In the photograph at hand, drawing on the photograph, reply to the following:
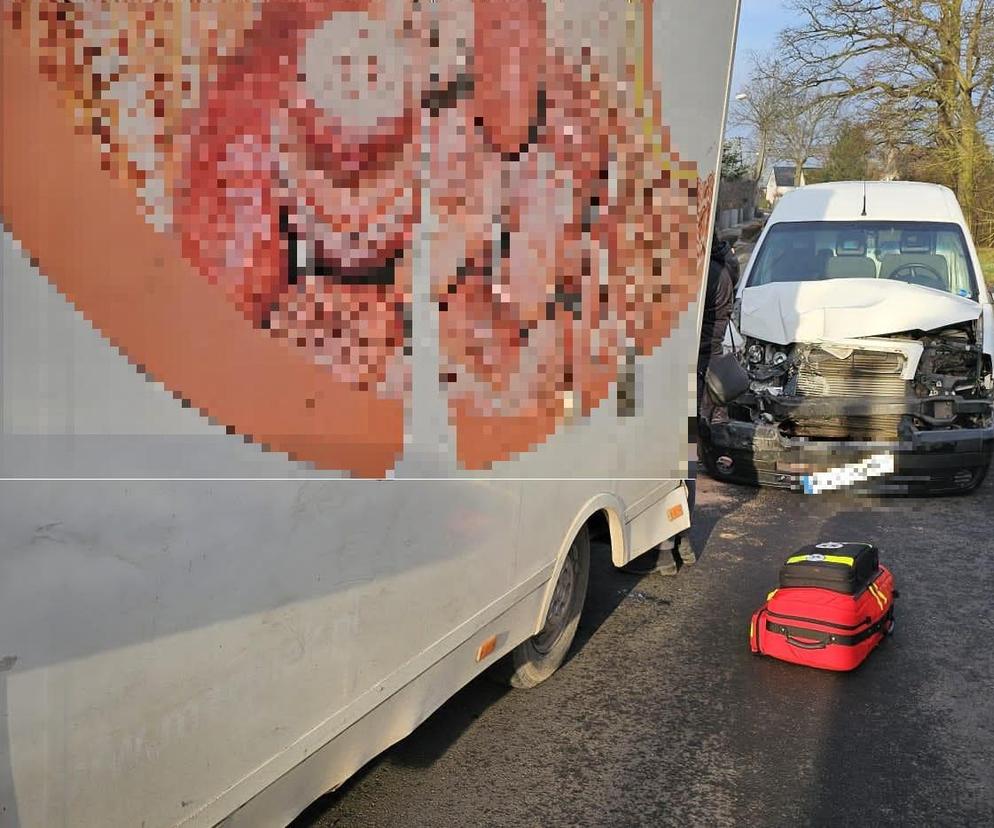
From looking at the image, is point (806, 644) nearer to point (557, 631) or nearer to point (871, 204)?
point (557, 631)

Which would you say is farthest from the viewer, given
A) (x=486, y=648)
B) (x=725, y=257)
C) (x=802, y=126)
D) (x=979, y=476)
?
(x=802, y=126)

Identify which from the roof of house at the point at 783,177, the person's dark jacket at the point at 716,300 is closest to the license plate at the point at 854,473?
the person's dark jacket at the point at 716,300

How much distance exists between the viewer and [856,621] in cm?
485

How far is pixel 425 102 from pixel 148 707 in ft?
5.76

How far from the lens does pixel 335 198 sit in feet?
8.78

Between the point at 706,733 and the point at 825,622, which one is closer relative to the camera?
the point at 706,733

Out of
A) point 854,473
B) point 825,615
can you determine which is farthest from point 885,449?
point 825,615

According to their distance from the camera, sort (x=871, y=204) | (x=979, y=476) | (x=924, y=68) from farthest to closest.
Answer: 1. (x=924, y=68)
2. (x=871, y=204)
3. (x=979, y=476)

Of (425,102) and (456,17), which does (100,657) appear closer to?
(425,102)

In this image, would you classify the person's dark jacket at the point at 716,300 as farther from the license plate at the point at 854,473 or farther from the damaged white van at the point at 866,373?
the license plate at the point at 854,473

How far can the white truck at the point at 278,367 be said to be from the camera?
2.15 meters

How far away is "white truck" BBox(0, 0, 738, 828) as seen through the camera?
2.15 metres

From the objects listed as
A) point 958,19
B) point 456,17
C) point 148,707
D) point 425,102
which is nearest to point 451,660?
point 148,707

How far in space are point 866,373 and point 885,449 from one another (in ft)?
2.30
